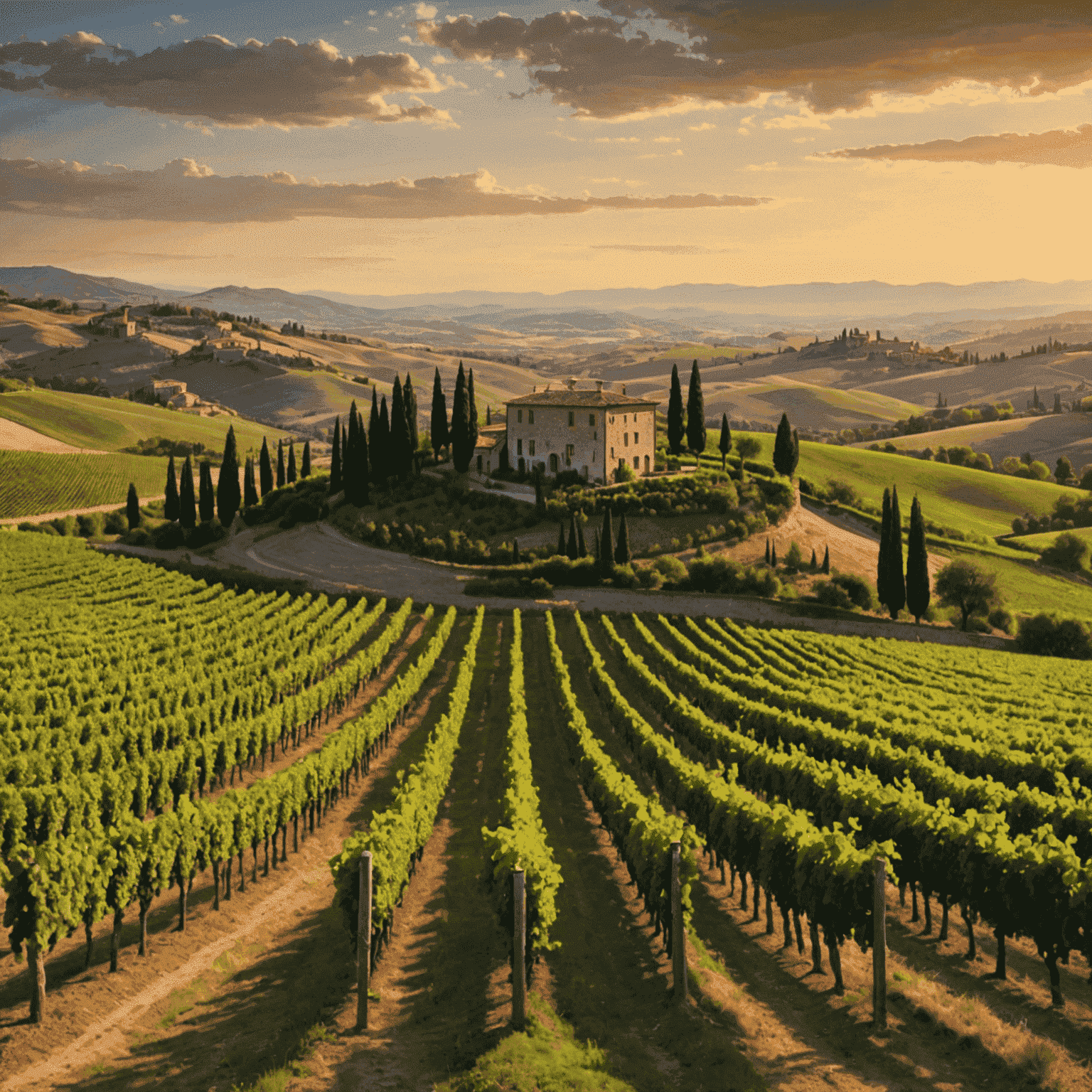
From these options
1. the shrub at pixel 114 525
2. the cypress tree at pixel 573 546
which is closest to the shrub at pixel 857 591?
the cypress tree at pixel 573 546

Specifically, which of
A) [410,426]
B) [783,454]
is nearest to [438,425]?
[410,426]

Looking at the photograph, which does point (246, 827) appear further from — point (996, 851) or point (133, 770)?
point (996, 851)

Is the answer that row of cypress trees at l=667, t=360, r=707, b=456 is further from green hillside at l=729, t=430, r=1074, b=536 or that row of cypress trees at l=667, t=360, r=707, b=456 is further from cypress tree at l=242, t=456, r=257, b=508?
cypress tree at l=242, t=456, r=257, b=508

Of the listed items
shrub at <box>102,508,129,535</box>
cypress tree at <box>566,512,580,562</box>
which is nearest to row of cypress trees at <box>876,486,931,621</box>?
cypress tree at <box>566,512,580,562</box>

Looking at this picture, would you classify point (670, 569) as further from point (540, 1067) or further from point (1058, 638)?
point (540, 1067)

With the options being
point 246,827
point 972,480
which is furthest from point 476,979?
point 972,480

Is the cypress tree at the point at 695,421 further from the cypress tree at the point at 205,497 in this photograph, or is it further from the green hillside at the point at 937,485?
the cypress tree at the point at 205,497
